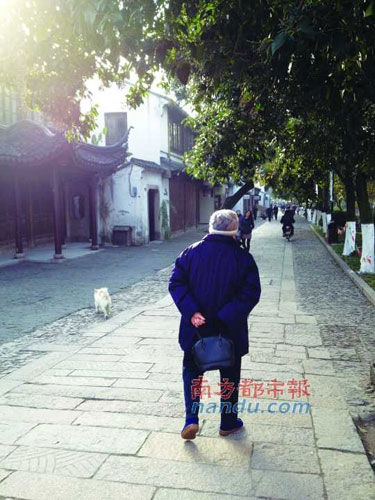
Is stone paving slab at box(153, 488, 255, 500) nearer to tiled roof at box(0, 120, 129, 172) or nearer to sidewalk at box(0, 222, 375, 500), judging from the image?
sidewalk at box(0, 222, 375, 500)

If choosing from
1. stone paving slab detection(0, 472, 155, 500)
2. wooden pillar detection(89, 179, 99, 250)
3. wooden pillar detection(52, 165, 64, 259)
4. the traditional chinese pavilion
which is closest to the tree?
stone paving slab detection(0, 472, 155, 500)

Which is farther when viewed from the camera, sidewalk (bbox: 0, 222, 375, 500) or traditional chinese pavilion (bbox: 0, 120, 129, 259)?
traditional chinese pavilion (bbox: 0, 120, 129, 259)

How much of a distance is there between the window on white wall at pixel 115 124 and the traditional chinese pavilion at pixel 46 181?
338 cm

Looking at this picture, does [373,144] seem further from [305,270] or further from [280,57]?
[305,270]

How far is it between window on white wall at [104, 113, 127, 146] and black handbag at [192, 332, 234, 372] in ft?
68.4

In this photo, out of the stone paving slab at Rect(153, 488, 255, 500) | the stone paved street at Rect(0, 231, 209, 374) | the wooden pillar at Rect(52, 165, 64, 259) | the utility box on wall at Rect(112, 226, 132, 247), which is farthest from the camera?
the utility box on wall at Rect(112, 226, 132, 247)

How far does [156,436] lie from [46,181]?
1699 cm

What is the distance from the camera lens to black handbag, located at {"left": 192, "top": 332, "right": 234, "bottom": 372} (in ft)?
10.8

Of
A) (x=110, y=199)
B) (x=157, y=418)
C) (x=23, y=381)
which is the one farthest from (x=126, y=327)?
(x=110, y=199)

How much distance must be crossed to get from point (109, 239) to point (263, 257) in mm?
7677

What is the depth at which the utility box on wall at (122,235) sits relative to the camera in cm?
2058

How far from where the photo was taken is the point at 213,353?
3.29 meters

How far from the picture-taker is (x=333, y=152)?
1055cm

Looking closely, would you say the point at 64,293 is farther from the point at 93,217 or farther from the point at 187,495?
the point at 93,217
